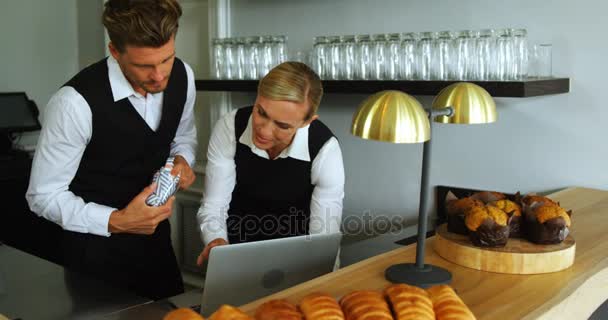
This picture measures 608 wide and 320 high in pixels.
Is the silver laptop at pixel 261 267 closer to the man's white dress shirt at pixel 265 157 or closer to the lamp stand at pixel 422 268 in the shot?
the lamp stand at pixel 422 268

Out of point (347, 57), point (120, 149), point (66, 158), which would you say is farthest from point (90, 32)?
point (66, 158)

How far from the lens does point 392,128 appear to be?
1.20 m

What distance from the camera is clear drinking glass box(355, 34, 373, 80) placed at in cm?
251

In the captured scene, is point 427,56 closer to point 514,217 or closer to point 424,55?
point 424,55

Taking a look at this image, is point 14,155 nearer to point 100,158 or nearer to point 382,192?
point 100,158

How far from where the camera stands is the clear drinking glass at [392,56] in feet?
8.00

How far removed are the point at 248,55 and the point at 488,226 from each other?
1680 millimetres

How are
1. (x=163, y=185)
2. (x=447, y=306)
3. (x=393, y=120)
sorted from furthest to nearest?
(x=163, y=185), (x=393, y=120), (x=447, y=306)

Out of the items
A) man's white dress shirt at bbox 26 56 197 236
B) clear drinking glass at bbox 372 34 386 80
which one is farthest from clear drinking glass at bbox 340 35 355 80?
man's white dress shirt at bbox 26 56 197 236

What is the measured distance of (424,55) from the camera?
2375mm

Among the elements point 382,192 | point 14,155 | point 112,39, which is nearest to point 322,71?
point 382,192

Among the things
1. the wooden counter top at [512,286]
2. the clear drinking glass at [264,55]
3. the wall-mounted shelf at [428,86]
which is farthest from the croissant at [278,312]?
the clear drinking glass at [264,55]

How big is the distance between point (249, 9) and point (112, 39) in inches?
60.5

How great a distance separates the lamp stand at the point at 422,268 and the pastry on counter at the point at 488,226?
0.13m
